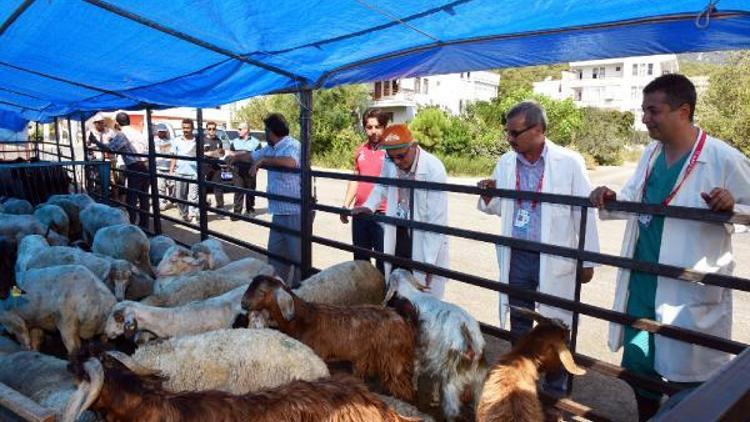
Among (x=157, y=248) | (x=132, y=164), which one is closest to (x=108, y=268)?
(x=157, y=248)

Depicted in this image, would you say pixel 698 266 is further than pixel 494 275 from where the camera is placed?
No

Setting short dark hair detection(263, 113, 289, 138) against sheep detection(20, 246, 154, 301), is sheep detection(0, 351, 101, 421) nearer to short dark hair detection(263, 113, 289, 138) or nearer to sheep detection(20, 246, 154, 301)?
sheep detection(20, 246, 154, 301)

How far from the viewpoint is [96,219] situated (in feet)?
24.0

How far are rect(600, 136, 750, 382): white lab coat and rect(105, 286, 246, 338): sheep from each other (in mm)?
2813

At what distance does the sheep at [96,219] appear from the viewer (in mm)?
7250

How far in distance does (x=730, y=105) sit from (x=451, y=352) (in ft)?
115

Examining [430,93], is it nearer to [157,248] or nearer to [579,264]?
[157,248]

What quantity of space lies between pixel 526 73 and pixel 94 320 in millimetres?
88625

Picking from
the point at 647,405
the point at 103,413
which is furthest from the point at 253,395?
the point at 647,405

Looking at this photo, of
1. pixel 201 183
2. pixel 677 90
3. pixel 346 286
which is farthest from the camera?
pixel 201 183

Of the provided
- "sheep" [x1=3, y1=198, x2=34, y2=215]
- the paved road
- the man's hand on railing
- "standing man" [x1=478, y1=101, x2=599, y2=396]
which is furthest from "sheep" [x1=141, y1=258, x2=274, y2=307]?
"sheep" [x1=3, y1=198, x2=34, y2=215]

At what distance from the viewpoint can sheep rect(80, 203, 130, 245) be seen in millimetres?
7250

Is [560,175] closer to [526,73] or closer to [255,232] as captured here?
[255,232]

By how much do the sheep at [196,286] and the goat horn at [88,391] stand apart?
2.47 m
